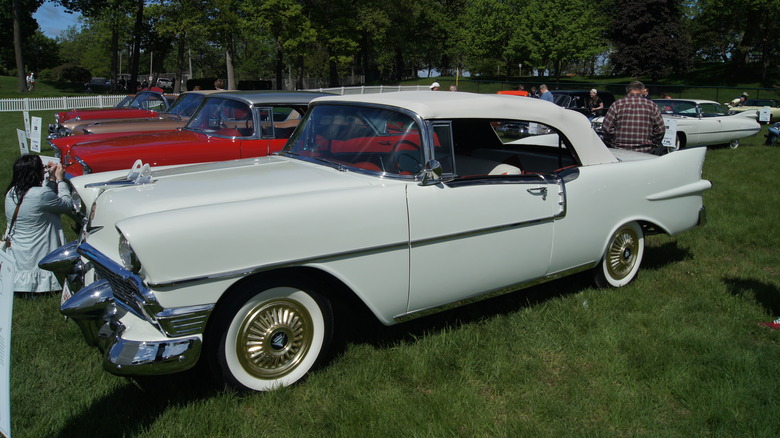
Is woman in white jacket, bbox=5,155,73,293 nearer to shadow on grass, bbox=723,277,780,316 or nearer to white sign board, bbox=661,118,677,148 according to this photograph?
shadow on grass, bbox=723,277,780,316

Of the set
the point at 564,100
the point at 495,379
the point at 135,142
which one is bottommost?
the point at 495,379

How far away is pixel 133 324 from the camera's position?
2967mm

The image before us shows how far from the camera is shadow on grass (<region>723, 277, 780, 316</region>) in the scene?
15.3ft

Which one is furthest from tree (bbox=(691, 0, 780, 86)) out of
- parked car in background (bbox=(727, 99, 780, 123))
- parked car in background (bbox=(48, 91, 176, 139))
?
parked car in background (bbox=(48, 91, 176, 139))

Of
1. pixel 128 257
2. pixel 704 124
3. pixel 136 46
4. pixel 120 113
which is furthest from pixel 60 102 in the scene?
pixel 128 257

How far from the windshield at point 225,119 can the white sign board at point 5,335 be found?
5.15m

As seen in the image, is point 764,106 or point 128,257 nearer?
point 128,257

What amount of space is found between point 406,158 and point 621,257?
234cm

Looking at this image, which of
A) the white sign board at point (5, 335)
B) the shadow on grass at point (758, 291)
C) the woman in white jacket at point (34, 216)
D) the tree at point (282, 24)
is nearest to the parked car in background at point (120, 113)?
the woman in white jacket at point (34, 216)

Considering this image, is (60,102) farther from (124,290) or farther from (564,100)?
(124,290)

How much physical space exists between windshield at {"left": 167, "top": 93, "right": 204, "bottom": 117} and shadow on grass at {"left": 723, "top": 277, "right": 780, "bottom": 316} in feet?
27.1

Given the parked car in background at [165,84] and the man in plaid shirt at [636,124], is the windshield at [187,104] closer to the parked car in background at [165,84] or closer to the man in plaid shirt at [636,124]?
the man in plaid shirt at [636,124]

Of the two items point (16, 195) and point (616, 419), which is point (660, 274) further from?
point (16, 195)

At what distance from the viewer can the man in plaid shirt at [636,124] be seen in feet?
22.5
